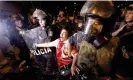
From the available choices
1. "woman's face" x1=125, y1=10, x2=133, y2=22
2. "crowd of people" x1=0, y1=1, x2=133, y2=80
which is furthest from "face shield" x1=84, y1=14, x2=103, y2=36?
"woman's face" x1=125, y1=10, x2=133, y2=22

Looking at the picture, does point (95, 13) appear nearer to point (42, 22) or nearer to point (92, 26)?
point (92, 26)

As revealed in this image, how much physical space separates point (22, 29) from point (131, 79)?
3.89 ft

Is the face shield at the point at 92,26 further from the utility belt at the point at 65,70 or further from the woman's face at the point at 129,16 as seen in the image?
the utility belt at the point at 65,70

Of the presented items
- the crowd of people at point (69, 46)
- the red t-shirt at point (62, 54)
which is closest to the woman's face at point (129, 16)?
the crowd of people at point (69, 46)

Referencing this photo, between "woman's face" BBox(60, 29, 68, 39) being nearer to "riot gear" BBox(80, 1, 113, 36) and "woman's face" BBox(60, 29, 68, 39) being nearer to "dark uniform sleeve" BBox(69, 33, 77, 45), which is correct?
"dark uniform sleeve" BBox(69, 33, 77, 45)

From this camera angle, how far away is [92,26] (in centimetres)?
247

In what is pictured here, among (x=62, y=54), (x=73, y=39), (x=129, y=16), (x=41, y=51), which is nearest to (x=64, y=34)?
(x=73, y=39)

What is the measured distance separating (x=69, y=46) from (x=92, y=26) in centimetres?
30

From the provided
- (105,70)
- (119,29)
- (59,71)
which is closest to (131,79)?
(105,70)

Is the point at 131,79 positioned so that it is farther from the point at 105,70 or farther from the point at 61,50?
the point at 61,50

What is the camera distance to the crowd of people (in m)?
2.45

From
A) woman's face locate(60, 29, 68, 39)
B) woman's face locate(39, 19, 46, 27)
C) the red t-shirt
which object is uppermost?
woman's face locate(39, 19, 46, 27)

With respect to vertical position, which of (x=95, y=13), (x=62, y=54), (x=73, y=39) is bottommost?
(x=62, y=54)

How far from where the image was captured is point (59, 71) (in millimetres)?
2660
